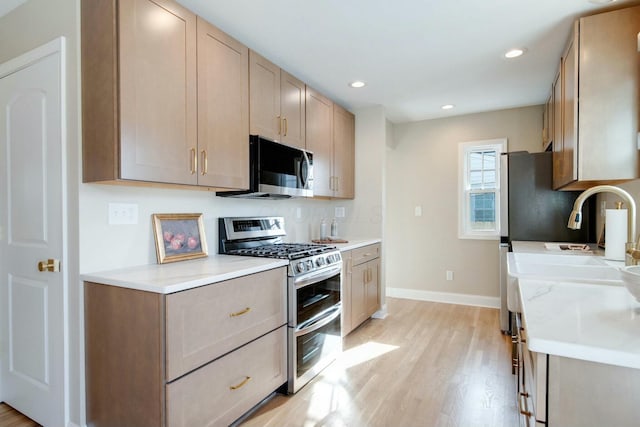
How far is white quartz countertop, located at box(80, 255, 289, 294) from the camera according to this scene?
1528 mm

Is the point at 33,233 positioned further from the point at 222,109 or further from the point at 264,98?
the point at 264,98

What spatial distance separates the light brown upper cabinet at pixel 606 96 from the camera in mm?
1941

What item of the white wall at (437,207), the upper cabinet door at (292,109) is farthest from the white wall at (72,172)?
the white wall at (437,207)

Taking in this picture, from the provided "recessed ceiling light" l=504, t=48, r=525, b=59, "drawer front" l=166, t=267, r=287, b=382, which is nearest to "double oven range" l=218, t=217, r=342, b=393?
"drawer front" l=166, t=267, r=287, b=382

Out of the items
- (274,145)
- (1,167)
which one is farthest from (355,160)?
(1,167)

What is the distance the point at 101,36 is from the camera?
1.64m

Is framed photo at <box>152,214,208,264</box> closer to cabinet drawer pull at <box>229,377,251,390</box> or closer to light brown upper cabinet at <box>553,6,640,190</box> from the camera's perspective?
cabinet drawer pull at <box>229,377,251,390</box>

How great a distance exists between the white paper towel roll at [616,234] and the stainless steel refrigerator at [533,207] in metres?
1.09

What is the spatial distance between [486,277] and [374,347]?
1987 mm

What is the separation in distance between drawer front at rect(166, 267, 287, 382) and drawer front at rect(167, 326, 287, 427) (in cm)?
6

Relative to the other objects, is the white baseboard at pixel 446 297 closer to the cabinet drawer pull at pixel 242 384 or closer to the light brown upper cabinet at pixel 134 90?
the cabinet drawer pull at pixel 242 384

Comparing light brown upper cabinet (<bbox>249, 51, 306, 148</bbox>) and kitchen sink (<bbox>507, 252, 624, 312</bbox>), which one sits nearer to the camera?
kitchen sink (<bbox>507, 252, 624, 312</bbox>)

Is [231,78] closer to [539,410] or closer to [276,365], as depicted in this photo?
[276,365]

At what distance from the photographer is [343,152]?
3701 millimetres
